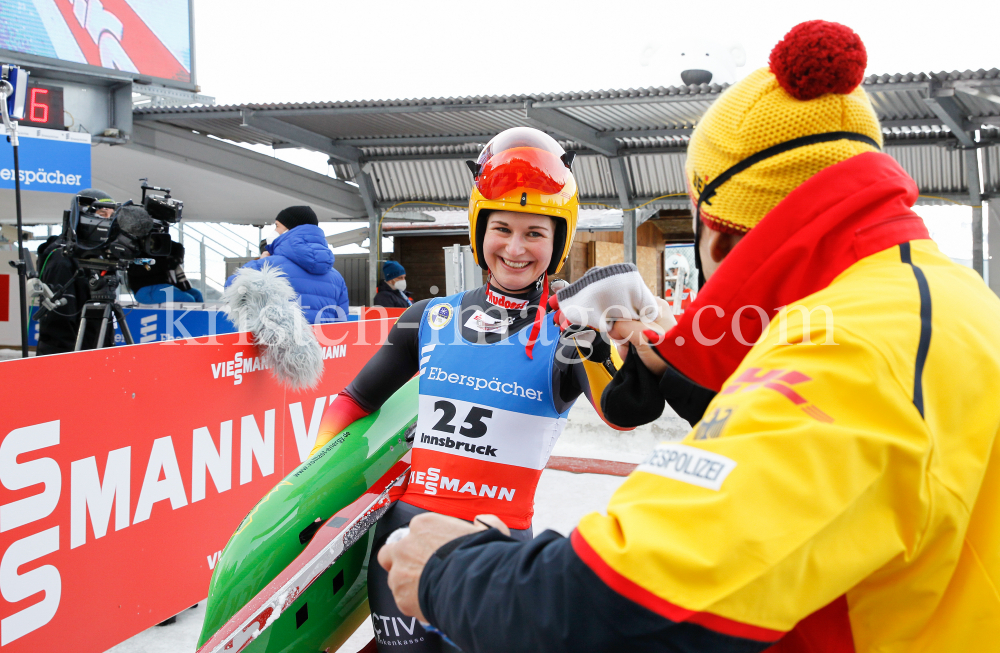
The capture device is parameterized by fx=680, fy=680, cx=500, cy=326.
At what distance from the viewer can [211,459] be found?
131 inches

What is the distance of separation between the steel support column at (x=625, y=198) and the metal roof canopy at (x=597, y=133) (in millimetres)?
21

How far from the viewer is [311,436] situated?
4.18 m

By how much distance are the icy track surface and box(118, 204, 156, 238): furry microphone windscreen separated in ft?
7.32

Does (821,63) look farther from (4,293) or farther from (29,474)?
(4,293)

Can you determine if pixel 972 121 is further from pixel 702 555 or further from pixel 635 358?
pixel 702 555

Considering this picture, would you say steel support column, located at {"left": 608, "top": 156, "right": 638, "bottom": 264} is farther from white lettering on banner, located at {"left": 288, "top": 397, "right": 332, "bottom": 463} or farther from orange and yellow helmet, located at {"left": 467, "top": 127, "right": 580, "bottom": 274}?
orange and yellow helmet, located at {"left": 467, "top": 127, "right": 580, "bottom": 274}

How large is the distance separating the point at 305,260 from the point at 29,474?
2597 millimetres

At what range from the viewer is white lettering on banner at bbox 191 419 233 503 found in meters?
3.22

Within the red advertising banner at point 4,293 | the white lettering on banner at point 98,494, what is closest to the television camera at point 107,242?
the white lettering on banner at point 98,494

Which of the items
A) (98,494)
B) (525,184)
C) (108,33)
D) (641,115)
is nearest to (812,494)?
(525,184)

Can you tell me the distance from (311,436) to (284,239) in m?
1.43

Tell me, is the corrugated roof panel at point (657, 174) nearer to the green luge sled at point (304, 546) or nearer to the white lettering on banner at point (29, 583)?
the green luge sled at point (304, 546)

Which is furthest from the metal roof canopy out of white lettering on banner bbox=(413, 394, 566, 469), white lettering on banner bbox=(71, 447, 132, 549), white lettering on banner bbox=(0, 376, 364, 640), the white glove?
the white glove

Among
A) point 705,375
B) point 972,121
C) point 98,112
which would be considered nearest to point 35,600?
point 705,375
